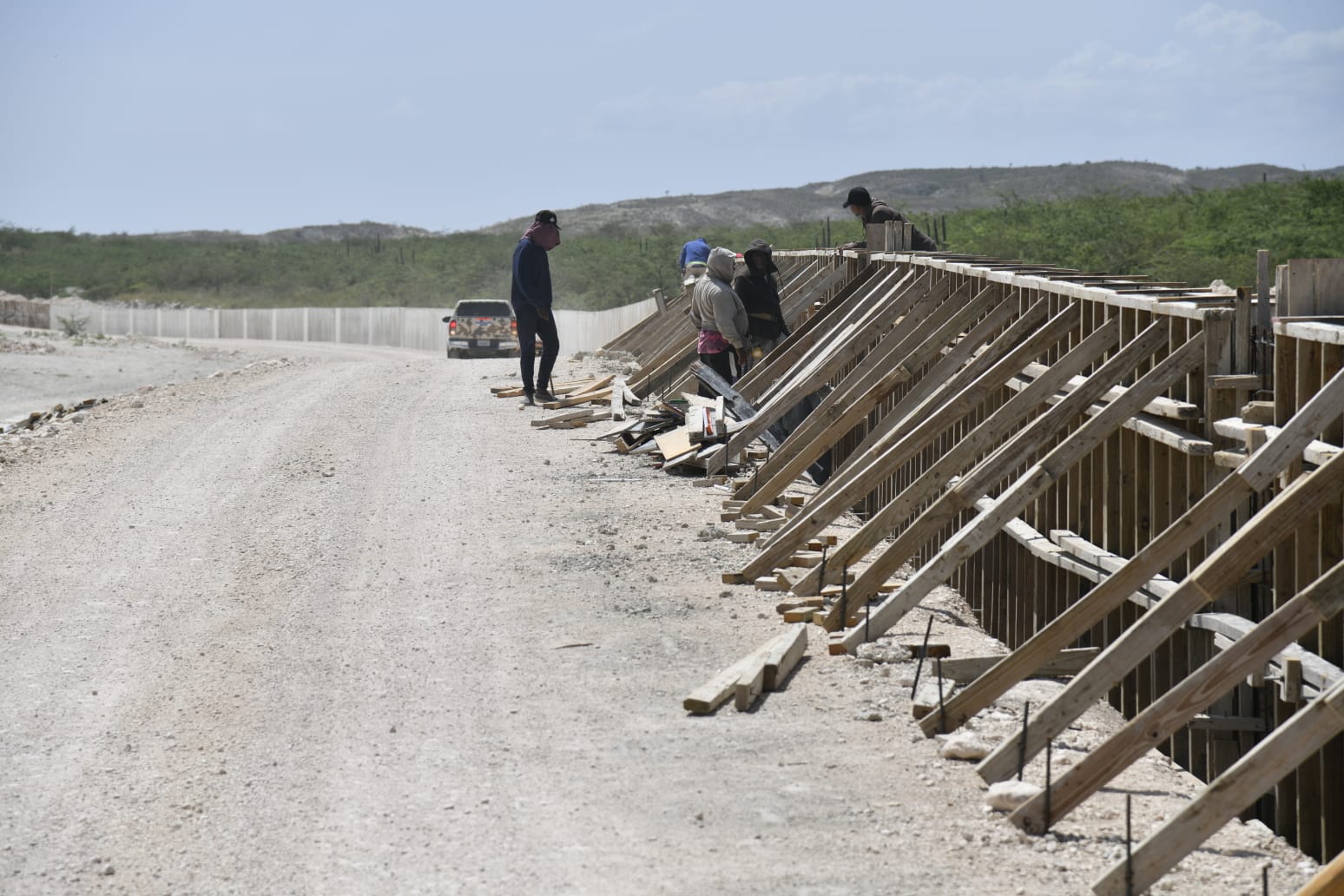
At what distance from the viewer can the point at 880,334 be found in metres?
13.0

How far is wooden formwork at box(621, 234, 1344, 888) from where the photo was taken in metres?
5.16

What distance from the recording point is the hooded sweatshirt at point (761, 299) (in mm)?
14820

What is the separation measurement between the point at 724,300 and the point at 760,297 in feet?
2.46

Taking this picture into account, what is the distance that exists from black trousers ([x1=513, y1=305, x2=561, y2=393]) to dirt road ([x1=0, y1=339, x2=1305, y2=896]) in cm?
672

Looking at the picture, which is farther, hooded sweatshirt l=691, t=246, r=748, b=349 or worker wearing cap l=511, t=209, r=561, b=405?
worker wearing cap l=511, t=209, r=561, b=405

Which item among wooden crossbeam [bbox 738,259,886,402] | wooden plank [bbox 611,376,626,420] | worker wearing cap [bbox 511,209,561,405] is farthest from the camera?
worker wearing cap [bbox 511,209,561,405]

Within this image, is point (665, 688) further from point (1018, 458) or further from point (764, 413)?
point (764, 413)

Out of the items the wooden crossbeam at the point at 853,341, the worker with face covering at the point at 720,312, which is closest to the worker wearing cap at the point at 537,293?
the worker with face covering at the point at 720,312

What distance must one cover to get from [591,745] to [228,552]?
5212 millimetres

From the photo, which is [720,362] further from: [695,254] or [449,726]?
[449,726]

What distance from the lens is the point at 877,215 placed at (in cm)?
1505

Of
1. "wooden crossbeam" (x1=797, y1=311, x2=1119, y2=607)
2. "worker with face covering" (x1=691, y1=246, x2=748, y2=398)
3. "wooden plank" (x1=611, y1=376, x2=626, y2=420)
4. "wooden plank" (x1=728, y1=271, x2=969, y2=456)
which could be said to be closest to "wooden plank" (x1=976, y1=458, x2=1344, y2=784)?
"wooden crossbeam" (x1=797, y1=311, x2=1119, y2=607)

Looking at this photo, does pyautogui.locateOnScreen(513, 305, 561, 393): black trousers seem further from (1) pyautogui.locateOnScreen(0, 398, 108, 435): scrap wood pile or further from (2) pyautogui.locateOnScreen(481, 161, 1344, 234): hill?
(2) pyautogui.locateOnScreen(481, 161, 1344, 234): hill

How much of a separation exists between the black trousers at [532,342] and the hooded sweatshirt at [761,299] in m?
4.49
